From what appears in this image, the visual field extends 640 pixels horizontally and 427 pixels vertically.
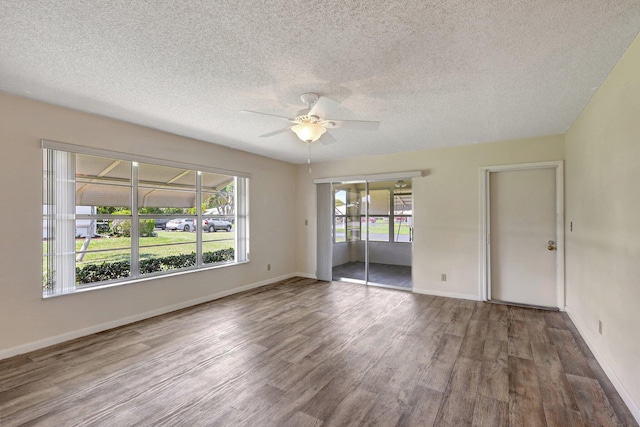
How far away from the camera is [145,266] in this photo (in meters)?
3.85

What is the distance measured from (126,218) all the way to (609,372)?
5.05 m

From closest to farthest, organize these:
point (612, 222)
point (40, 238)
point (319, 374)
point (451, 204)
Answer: point (612, 222)
point (319, 374)
point (40, 238)
point (451, 204)

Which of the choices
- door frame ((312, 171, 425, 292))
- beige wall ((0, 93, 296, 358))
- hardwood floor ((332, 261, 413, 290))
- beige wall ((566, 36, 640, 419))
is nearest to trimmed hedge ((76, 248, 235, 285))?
beige wall ((0, 93, 296, 358))

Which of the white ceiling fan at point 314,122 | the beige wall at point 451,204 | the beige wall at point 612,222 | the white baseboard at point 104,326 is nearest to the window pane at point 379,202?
the beige wall at point 451,204

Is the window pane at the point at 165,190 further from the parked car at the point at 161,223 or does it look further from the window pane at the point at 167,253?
the window pane at the point at 167,253

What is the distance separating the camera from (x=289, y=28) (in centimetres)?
176

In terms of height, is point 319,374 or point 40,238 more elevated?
point 40,238

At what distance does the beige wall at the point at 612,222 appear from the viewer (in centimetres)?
194

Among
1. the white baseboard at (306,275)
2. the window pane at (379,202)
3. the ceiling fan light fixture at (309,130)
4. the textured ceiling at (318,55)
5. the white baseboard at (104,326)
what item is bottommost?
the white baseboard at (306,275)

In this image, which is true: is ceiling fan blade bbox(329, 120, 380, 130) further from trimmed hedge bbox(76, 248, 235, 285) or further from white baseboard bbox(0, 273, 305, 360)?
white baseboard bbox(0, 273, 305, 360)

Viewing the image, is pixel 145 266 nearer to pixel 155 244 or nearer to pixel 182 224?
pixel 155 244

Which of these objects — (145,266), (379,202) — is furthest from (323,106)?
(379,202)

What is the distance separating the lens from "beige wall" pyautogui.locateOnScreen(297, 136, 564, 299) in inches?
169

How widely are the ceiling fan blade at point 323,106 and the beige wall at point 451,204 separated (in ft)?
9.67
